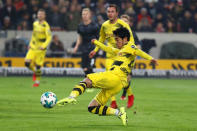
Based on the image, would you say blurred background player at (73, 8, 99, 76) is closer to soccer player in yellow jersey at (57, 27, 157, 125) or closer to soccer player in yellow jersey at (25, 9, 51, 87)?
soccer player in yellow jersey at (25, 9, 51, 87)

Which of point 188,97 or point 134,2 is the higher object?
point 134,2

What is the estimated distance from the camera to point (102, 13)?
27047 mm

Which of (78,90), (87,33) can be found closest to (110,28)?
(87,33)

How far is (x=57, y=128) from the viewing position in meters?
9.38

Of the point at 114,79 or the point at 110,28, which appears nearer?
the point at 114,79

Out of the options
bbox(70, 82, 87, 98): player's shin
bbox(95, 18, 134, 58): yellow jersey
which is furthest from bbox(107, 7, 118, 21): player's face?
bbox(70, 82, 87, 98): player's shin

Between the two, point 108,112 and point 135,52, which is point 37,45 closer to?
point 135,52

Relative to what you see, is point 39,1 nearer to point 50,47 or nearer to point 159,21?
point 50,47

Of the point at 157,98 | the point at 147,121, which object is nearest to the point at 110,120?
the point at 147,121

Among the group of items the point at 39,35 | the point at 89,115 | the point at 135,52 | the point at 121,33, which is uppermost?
the point at 121,33

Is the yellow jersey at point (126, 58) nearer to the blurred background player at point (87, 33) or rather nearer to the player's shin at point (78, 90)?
the player's shin at point (78, 90)

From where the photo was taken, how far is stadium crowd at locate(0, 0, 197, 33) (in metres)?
27.1

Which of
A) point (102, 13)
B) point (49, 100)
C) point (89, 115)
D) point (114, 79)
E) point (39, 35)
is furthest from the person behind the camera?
point (102, 13)

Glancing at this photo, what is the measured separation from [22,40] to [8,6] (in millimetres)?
1852
